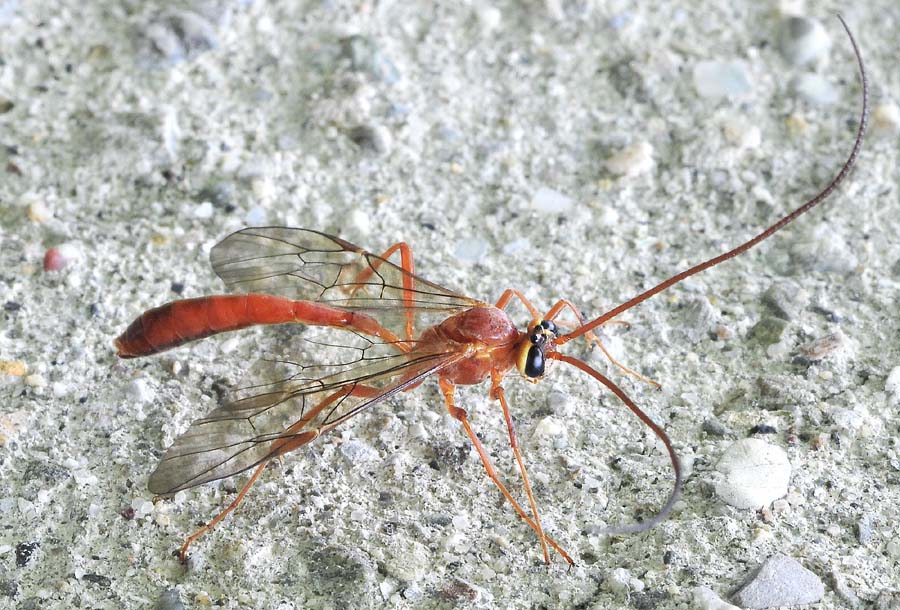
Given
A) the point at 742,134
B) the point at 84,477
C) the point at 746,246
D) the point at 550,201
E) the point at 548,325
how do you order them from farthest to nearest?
the point at 742,134, the point at 550,201, the point at 548,325, the point at 84,477, the point at 746,246

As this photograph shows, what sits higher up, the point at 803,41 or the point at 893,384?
the point at 803,41

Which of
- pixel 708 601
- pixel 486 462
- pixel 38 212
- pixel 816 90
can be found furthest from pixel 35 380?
pixel 816 90

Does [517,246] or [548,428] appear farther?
[517,246]

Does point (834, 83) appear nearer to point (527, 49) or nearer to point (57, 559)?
point (527, 49)

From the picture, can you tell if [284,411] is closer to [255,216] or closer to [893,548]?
[255,216]

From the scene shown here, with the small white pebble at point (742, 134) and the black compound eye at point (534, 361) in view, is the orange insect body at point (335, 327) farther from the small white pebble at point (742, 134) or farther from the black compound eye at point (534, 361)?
the small white pebble at point (742, 134)

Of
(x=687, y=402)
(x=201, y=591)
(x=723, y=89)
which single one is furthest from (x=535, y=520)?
(x=723, y=89)

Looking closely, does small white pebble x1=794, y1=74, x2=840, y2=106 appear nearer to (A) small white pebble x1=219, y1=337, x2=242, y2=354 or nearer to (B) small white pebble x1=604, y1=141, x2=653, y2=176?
(B) small white pebble x1=604, y1=141, x2=653, y2=176
